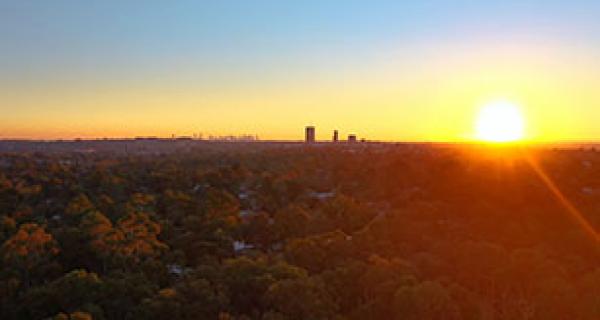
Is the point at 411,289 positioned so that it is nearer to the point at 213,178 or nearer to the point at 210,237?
the point at 210,237

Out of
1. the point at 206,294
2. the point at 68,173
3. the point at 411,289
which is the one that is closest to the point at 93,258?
the point at 206,294

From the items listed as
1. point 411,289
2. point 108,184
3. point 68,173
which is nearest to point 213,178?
point 108,184

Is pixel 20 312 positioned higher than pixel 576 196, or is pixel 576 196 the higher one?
pixel 576 196

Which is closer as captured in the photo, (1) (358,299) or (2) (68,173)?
(1) (358,299)

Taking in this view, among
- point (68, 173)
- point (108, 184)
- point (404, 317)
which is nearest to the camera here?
point (404, 317)

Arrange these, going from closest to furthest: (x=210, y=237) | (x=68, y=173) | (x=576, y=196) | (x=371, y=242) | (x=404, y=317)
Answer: (x=404, y=317) → (x=371, y=242) → (x=210, y=237) → (x=576, y=196) → (x=68, y=173)

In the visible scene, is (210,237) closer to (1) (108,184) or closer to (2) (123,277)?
(2) (123,277)
